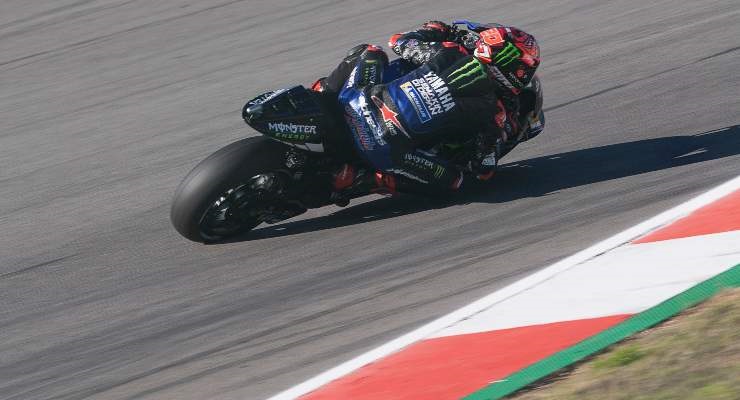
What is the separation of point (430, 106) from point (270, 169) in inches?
45.3

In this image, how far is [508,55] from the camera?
7801 mm

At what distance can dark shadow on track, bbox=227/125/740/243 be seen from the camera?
7.93 meters

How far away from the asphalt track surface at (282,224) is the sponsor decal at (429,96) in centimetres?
68

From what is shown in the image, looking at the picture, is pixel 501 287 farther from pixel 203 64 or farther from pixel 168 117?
pixel 203 64

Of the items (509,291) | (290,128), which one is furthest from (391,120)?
(509,291)

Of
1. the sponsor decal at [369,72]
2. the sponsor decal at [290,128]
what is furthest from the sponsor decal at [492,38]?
the sponsor decal at [290,128]

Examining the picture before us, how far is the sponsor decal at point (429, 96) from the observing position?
7672 mm

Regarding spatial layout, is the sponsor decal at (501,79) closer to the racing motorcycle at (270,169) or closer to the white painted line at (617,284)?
the racing motorcycle at (270,169)

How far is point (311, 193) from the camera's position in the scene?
7.64 m

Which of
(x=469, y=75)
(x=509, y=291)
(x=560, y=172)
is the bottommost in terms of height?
(x=560, y=172)

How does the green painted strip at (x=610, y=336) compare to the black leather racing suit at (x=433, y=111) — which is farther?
the black leather racing suit at (x=433, y=111)

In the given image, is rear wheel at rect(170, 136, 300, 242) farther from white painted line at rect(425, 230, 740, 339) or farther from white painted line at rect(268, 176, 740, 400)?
white painted line at rect(425, 230, 740, 339)

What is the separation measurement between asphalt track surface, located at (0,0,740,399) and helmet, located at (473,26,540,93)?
0.79 meters

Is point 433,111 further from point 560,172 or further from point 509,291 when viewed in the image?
point 509,291
